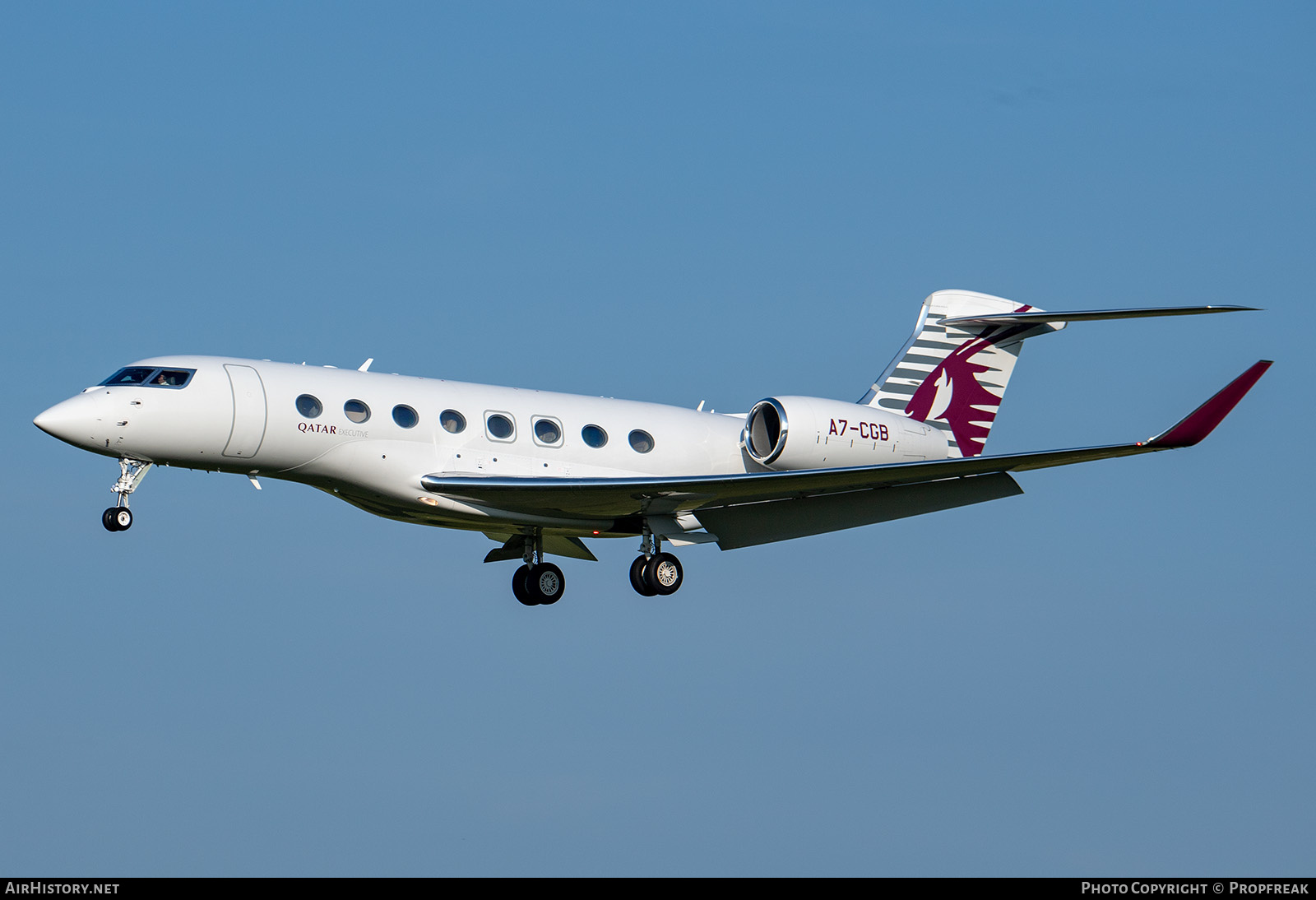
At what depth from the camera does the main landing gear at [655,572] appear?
86.3ft

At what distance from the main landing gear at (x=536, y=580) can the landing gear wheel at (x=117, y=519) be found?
7.22 meters

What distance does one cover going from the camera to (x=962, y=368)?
94.3 feet

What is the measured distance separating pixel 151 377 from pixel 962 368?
13567 millimetres

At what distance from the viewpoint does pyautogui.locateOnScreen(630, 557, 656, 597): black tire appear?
86.4 feet

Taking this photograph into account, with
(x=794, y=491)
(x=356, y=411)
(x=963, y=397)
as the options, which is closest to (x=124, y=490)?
(x=356, y=411)

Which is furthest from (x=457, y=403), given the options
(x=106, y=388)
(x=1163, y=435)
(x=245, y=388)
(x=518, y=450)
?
(x=1163, y=435)

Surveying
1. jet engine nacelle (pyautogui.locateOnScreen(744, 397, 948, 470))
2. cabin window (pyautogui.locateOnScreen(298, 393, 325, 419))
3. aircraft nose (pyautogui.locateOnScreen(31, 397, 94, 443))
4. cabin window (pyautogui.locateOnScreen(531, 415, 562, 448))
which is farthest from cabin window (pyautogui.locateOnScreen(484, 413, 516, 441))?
aircraft nose (pyautogui.locateOnScreen(31, 397, 94, 443))

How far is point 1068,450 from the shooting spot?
925 inches

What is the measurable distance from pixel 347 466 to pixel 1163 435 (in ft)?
38.2

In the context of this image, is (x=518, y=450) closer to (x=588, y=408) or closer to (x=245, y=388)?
(x=588, y=408)

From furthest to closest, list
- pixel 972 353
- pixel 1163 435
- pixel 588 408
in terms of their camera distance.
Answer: pixel 972 353, pixel 588 408, pixel 1163 435

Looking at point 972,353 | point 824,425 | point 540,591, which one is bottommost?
point 540,591

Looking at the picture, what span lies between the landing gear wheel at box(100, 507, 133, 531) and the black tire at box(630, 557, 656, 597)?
25.7 feet

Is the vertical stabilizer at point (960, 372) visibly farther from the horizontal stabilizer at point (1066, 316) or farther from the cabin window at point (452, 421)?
the cabin window at point (452, 421)
